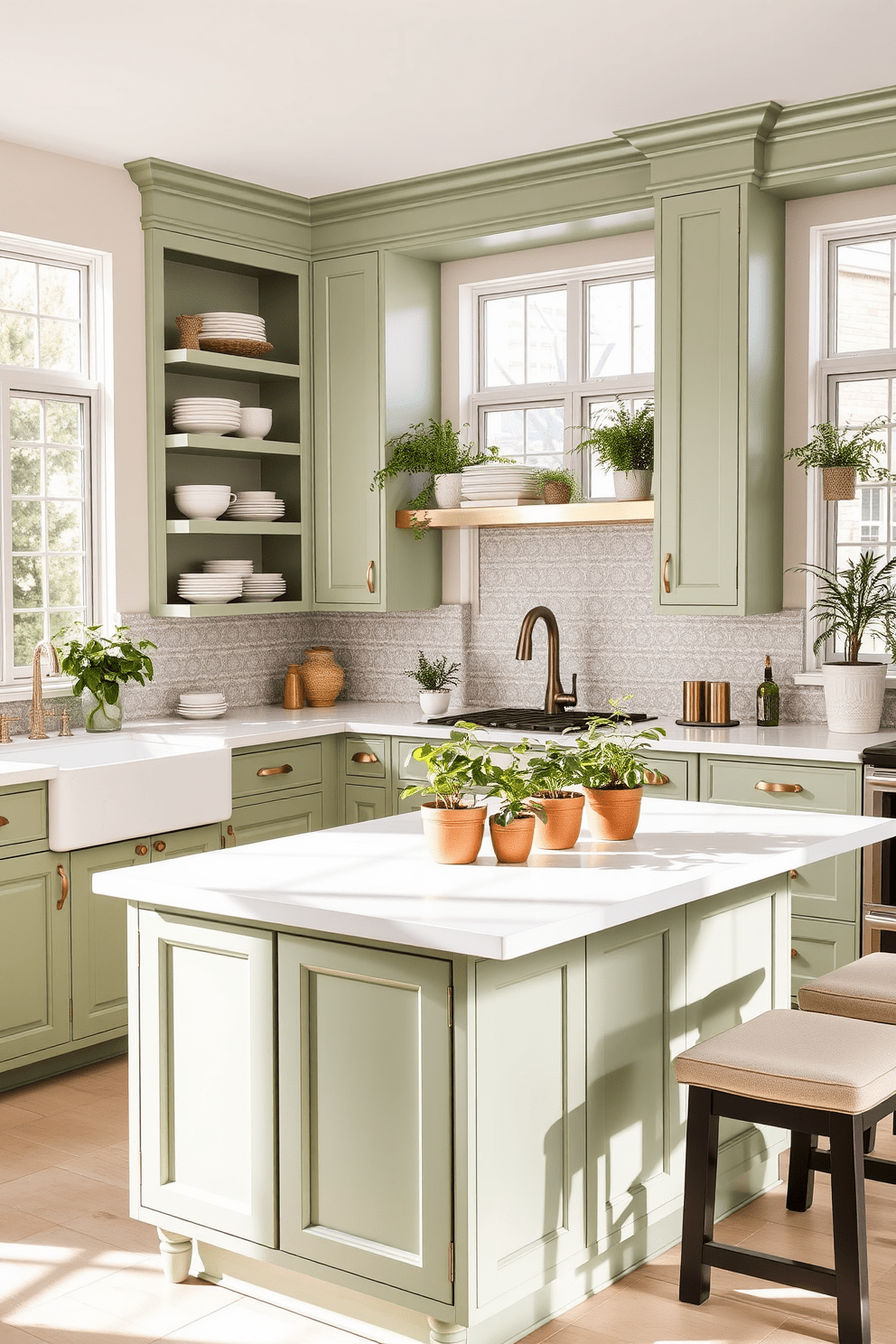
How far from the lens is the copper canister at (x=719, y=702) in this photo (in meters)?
5.12

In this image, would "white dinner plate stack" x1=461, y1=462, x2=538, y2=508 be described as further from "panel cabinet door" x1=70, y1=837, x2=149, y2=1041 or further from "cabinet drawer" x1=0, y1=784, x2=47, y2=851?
"cabinet drawer" x1=0, y1=784, x2=47, y2=851

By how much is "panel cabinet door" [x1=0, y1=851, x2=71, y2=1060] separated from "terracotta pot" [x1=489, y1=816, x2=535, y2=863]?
195 cm

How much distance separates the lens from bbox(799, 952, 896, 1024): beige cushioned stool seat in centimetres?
324

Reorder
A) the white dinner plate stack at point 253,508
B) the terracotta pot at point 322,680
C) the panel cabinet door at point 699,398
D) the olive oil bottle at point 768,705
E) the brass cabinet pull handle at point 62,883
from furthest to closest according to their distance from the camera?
the terracotta pot at point 322,680 < the white dinner plate stack at point 253,508 < the olive oil bottle at point 768,705 < the panel cabinet door at point 699,398 < the brass cabinet pull handle at point 62,883

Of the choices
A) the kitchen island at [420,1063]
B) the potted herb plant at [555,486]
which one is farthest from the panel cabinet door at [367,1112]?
the potted herb plant at [555,486]

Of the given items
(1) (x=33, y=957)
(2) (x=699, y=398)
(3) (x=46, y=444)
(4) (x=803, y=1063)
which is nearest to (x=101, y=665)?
(3) (x=46, y=444)

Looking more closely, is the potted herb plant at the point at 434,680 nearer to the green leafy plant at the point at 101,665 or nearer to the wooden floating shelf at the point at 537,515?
the wooden floating shelf at the point at 537,515

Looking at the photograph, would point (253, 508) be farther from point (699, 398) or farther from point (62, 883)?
point (62, 883)

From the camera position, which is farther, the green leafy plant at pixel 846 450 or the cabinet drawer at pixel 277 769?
the cabinet drawer at pixel 277 769

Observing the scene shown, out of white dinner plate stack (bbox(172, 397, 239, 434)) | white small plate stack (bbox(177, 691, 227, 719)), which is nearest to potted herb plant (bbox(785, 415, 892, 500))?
white dinner plate stack (bbox(172, 397, 239, 434))

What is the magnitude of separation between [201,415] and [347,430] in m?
0.66

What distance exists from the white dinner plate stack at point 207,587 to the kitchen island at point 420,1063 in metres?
2.60

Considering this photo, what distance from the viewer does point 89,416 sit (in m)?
5.47

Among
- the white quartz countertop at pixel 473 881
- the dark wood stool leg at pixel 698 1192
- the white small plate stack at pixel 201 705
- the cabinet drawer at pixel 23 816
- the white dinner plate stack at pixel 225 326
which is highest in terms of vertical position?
the white dinner plate stack at pixel 225 326
